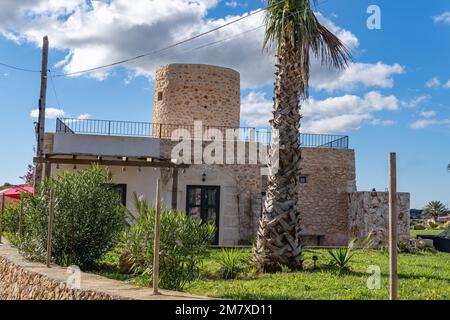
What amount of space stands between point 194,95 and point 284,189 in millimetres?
11483

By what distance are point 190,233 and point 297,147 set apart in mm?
3797

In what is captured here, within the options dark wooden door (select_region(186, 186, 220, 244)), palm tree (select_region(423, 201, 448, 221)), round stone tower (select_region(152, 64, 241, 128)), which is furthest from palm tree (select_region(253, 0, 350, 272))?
palm tree (select_region(423, 201, 448, 221))

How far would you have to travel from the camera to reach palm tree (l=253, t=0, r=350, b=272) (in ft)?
30.3

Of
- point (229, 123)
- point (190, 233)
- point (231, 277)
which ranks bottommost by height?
point (231, 277)

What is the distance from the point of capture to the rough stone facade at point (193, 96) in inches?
795

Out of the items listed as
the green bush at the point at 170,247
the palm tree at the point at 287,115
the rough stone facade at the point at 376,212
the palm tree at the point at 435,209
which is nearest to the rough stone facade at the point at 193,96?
the rough stone facade at the point at 376,212

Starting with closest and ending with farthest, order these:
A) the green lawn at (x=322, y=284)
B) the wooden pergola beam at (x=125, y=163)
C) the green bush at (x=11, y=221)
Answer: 1. the green lawn at (x=322, y=284)
2. the green bush at (x=11, y=221)
3. the wooden pergola beam at (x=125, y=163)

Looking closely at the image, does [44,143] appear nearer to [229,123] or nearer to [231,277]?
[229,123]

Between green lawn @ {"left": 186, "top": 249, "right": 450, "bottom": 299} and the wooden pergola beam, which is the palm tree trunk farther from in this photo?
the wooden pergola beam

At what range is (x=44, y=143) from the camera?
16.5m

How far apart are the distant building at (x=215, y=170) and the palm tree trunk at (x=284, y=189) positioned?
6.36 metres

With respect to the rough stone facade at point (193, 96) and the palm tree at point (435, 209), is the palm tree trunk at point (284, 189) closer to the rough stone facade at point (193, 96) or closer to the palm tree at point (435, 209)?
the rough stone facade at point (193, 96)

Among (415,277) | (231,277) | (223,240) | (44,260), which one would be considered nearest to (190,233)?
(231,277)

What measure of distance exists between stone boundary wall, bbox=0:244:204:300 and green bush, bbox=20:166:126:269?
495 millimetres
